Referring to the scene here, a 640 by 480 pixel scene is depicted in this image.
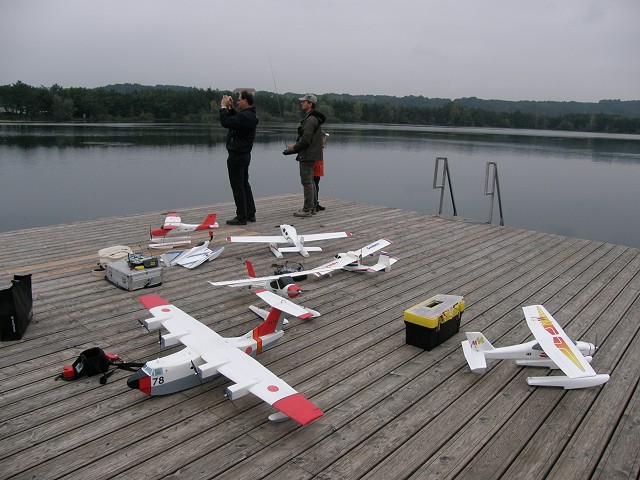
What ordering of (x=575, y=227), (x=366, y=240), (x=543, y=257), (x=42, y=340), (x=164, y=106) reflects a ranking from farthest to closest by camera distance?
(x=164, y=106)
(x=575, y=227)
(x=366, y=240)
(x=543, y=257)
(x=42, y=340)

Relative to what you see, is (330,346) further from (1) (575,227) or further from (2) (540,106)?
(2) (540,106)

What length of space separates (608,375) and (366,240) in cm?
415

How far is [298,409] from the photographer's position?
8.50 feet

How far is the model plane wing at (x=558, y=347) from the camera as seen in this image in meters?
3.17

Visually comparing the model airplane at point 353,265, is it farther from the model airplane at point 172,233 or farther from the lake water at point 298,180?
the lake water at point 298,180

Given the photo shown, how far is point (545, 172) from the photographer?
24.0m

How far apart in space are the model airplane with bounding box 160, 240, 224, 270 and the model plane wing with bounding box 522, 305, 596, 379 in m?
3.77

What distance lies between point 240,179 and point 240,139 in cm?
65

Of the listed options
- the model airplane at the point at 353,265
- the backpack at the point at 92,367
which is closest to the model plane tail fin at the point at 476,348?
the model airplane at the point at 353,265

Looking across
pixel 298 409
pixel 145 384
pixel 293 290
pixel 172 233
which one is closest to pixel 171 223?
pixel 172 233

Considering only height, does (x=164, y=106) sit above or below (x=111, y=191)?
above

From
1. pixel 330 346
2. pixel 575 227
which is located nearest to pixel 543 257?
pixel 330 346

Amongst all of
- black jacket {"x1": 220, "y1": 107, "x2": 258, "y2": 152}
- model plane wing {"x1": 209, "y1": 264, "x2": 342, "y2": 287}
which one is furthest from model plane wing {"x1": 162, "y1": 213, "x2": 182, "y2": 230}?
model plane wing {"x1": 209, "y1": 264, "x2": 342, "y2": 287}

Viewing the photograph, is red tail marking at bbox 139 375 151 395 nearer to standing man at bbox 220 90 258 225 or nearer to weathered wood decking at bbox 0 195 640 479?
weathered wood decking at bbox 0 195 640 479
